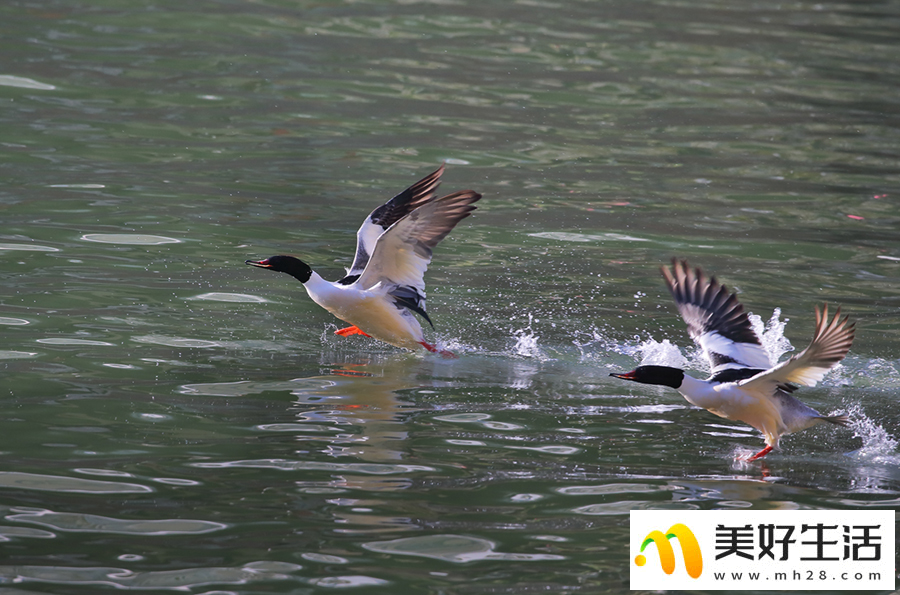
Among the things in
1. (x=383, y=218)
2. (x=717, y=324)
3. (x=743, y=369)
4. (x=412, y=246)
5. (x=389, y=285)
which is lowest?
(x=743, y=369)

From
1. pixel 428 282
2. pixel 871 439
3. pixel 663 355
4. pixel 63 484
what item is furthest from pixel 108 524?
pixel 428 282

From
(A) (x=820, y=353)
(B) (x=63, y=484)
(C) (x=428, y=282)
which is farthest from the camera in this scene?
(C) (x=428, y=282)

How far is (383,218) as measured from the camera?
9227 mm

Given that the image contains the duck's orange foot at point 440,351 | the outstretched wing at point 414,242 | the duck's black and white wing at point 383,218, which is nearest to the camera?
the outstretched wing at point 414,242

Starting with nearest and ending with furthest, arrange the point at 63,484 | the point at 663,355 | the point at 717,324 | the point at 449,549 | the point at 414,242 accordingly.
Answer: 1. the point at 449,549
2. the point at 63,484
3. the point at 717,324
4. the point at 414,242
5. the point at 663,355

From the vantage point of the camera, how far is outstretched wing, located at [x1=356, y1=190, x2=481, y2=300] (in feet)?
26.8

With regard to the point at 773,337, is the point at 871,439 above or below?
below

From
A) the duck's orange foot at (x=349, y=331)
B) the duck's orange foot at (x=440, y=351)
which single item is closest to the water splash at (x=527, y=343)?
the duck's orange foot at (x=440, y=351)

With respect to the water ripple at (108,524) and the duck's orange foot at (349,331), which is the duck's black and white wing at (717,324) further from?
the water ripple at (108,524)

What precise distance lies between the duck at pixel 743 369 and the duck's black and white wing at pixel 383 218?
2234 millimetres

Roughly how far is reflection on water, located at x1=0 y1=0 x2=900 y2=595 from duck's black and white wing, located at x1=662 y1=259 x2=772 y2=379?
475 millimetres

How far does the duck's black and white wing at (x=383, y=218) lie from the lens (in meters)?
9.02

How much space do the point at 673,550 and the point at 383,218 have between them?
4497 millimetres

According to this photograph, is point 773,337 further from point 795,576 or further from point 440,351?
point 795,576
